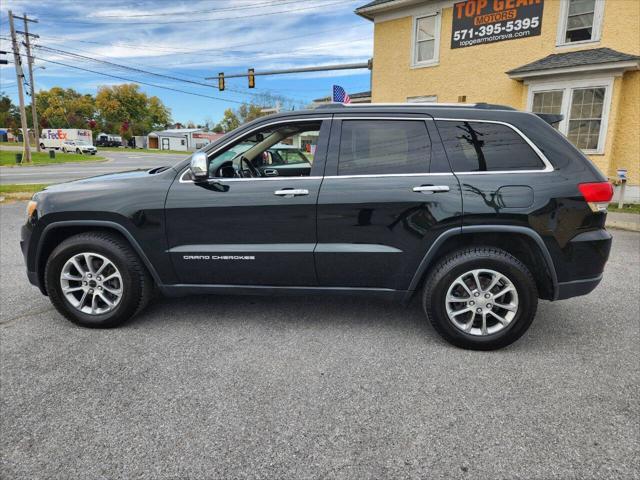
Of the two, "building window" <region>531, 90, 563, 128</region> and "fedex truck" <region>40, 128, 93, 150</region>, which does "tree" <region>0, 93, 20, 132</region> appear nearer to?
"fedex truck" <region>40, 128, 93, 150</region>

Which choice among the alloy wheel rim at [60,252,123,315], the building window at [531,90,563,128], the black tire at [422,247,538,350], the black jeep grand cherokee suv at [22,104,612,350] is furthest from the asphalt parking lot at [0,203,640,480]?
the building window at [531,90,563,128]

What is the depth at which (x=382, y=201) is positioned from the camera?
3.29 metres

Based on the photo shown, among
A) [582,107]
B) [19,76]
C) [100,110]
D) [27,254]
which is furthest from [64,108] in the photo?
[27,254]

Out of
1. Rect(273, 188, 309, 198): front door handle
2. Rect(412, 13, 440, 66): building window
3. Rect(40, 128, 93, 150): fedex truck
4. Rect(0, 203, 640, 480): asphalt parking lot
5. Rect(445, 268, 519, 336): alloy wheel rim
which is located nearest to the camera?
Rect(0, 203, 640, 480): asphalt parking lot

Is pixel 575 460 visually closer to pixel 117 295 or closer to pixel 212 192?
pixel 212 192

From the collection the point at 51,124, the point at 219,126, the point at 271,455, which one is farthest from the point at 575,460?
the point at 219,126

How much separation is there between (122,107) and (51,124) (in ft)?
43.3

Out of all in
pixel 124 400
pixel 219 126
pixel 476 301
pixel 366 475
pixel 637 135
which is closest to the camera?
pixel 366 475

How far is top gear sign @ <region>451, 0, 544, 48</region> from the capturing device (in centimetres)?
1252

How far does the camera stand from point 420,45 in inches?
591

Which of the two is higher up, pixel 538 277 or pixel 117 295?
pixel 538 277

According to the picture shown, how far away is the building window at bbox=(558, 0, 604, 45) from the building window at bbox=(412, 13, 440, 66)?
372 cm

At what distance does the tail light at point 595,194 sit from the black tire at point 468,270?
0.64 metres

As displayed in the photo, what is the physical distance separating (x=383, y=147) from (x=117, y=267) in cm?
233
